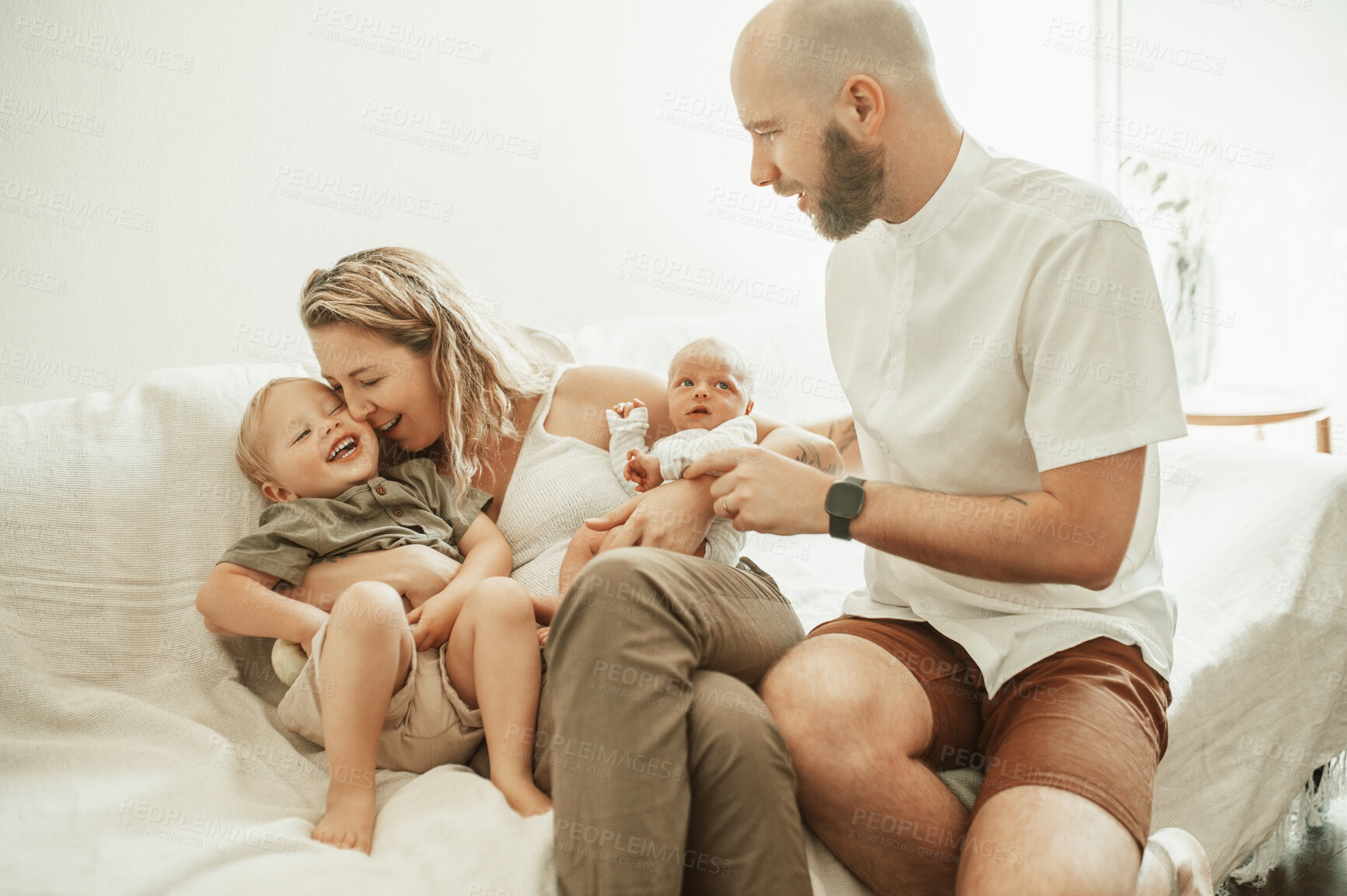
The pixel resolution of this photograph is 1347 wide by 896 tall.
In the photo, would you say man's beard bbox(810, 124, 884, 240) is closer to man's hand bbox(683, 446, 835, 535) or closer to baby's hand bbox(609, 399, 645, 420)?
man's hand bbox(683, 446, 835, 535)

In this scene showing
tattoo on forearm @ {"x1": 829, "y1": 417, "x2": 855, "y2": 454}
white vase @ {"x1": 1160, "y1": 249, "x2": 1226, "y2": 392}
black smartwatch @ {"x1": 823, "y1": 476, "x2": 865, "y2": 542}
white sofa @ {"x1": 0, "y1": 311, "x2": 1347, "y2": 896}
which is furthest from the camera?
white vase @ {"x1": 1160, "y1": 249, "x2": 1226, "y2": 392}

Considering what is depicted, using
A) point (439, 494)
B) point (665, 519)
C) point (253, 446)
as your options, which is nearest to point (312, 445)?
point (253, 446)

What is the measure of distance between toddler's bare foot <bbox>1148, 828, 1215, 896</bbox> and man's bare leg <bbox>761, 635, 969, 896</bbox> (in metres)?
0.22

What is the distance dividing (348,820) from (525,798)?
206 millimetres

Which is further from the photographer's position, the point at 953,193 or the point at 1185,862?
the point at 953,193

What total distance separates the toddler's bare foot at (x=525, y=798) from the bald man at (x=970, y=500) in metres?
0.30

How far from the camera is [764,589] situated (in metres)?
1.24

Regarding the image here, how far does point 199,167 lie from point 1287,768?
231 cm

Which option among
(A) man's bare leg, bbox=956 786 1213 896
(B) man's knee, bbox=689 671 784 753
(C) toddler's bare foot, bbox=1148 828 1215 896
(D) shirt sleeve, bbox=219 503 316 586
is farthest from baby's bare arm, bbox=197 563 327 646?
(C) toddler's bare foot, bbox=1148 828 1215 896

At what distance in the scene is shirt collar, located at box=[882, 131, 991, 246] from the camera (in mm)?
1201

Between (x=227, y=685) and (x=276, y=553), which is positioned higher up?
(x=276, y=553)

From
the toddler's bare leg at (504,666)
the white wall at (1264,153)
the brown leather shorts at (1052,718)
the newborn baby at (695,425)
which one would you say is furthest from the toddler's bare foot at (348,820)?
the white wall at (1264,153)

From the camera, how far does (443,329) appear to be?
1.53 metres

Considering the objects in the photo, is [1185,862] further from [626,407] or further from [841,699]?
[626,407]
